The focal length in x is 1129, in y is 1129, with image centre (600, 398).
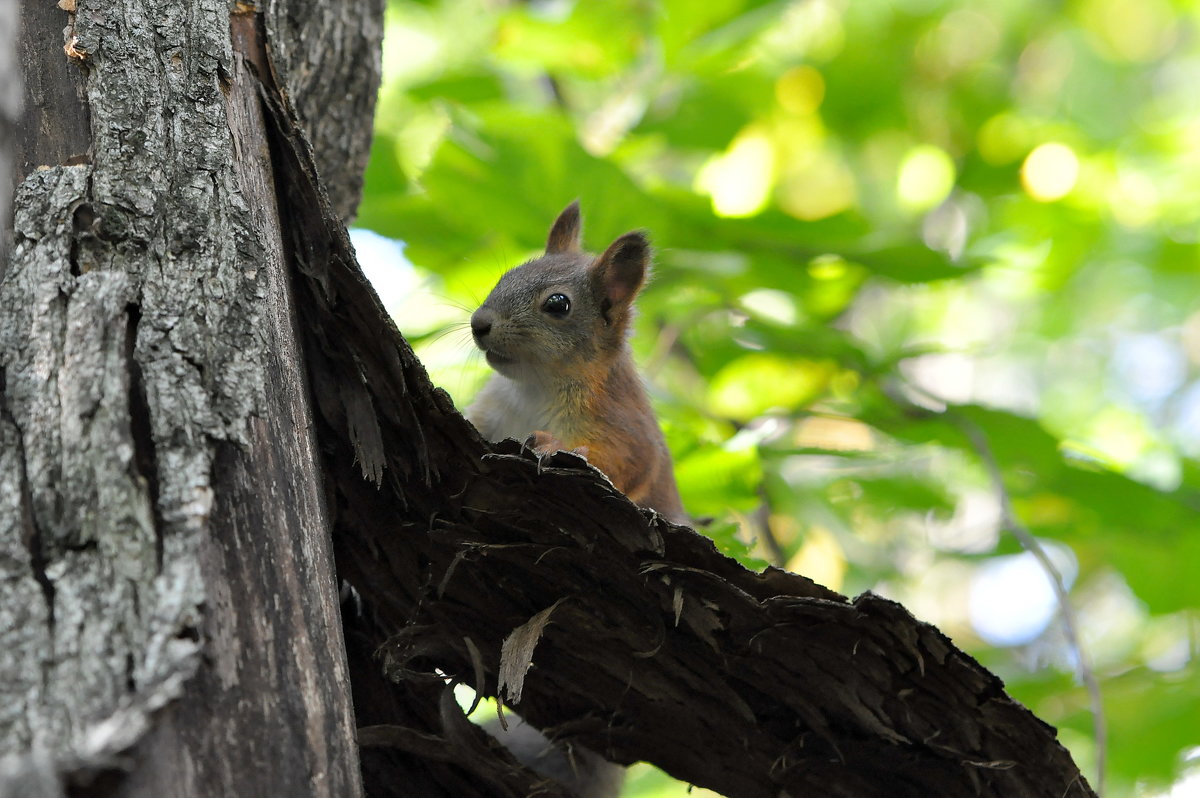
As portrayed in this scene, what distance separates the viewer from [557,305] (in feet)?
14.8

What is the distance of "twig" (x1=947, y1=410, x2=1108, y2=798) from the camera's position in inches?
130

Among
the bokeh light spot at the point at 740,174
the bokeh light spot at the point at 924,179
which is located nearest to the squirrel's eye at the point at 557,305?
the bokeh light spot at the point at 740,174

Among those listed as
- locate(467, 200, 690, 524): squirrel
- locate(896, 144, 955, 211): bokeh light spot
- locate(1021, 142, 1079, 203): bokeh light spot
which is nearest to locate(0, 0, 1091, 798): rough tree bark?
locate(467, 200, 690, 524): squirrel

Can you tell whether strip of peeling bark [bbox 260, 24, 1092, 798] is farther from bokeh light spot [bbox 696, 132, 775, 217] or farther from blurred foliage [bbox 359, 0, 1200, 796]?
bokeh light spot [bbox 696, 132, 775, 217]

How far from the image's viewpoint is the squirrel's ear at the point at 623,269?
14.4ft

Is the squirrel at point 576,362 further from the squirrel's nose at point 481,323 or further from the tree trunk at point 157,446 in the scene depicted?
the tree trunk at point 157,446

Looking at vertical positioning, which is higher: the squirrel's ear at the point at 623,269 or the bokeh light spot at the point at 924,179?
the bokeh light spot at the point at 924,179

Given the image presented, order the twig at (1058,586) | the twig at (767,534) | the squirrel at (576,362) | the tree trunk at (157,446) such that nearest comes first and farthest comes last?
the tree trunk at (157,446) < the twig at (1058,586) < the squirrel at (576,362) < the twig at (767,534)

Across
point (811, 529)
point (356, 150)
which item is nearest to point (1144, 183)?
point (811, 529)

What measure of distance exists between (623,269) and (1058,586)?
6.54ft

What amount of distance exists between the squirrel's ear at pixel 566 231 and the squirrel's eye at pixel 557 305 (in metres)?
0.41

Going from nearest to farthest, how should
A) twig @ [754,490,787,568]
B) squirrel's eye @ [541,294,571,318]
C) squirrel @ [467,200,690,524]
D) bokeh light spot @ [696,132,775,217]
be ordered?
1. squirrel @ [467,200,690,524]
2. squirrel's eye @ [541,294,571,318]
3. twig @ [754,490,787,568]
4. bokeh light spot @ [696,132,775,217]

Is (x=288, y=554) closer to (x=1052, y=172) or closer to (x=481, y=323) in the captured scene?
(x=481, y=323)

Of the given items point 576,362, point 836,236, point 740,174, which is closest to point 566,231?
point 576,362
